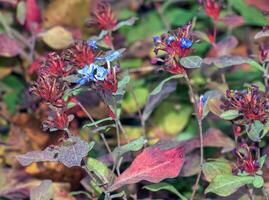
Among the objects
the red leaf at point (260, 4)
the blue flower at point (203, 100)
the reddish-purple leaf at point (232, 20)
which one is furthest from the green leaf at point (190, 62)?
the red leaf at point (260, 4)

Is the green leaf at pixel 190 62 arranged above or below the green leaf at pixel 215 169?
above

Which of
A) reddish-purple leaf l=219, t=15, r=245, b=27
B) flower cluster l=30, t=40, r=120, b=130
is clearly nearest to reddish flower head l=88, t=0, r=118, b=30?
flower cluster l=30, t=40, r=120, b=130

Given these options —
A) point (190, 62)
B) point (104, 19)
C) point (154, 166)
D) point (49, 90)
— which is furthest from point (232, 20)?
point (49, 90)

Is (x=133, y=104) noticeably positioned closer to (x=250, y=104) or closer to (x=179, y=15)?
(x=179, y=15)

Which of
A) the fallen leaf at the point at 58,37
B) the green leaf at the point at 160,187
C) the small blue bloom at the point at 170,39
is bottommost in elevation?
the green leaf at the point at 160,187

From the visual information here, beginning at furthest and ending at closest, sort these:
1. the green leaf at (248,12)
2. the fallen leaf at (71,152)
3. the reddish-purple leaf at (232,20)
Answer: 1. the green leaf at (248,12)
2. the reddish-purple leaf at (232,20)
3. the fallen leaf at (71,152)

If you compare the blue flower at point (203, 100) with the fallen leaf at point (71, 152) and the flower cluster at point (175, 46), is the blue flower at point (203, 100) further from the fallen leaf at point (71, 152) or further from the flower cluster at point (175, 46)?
the fallen leaf at point (71, 152)

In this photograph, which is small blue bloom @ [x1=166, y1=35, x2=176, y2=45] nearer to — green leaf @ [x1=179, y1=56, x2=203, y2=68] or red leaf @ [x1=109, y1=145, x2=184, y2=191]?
green leaf @ [x1=179, y1=56, x2=203, y2=68]
